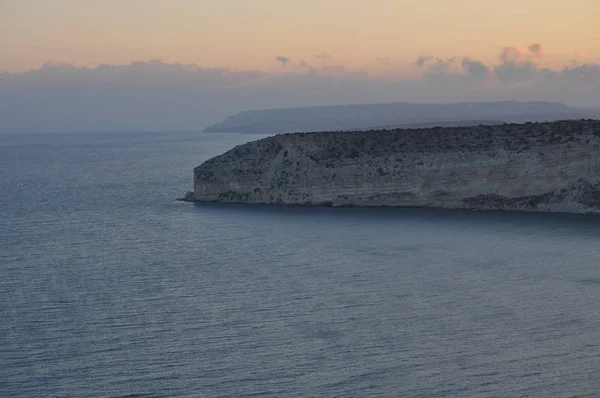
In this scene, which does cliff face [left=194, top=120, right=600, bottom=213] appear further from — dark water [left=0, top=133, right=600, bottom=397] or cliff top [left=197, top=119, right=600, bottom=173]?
dark water [left=0, top=133, right=600, bottom=397]

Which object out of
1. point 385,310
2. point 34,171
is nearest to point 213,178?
point 385,310

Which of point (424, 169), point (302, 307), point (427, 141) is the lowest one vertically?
point (302, 307)

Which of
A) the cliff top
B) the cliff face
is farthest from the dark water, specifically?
the cliff top

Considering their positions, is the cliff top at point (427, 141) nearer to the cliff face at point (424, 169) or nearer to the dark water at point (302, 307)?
the cliff face at point (424, 169)

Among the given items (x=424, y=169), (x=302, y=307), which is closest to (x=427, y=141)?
(x=424, y=169)

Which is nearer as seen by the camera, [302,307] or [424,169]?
[302,307]

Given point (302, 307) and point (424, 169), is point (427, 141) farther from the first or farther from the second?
point (302, 307)

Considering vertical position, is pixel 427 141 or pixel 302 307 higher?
pixel 427 141
